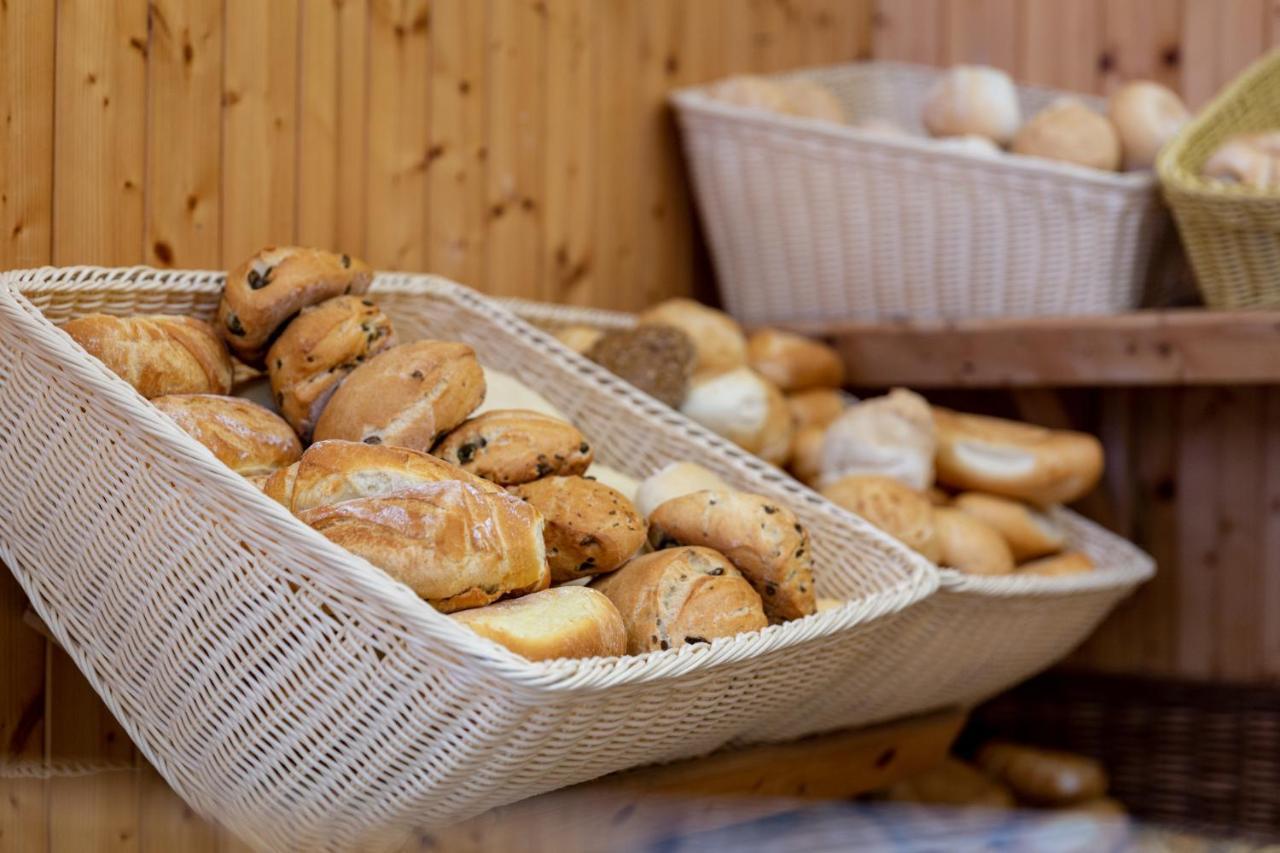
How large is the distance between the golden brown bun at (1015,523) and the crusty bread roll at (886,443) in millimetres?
89

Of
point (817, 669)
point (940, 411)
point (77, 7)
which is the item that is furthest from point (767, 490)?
point (77, 7)

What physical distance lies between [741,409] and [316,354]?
2.32 feet

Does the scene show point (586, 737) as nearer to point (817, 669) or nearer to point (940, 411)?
point (817, 669)

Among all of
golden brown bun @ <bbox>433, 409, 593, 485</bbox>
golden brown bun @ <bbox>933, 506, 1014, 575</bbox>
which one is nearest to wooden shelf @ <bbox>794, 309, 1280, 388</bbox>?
golden brown bun @ <bbox>933, 506, 1014, 575</bbox>

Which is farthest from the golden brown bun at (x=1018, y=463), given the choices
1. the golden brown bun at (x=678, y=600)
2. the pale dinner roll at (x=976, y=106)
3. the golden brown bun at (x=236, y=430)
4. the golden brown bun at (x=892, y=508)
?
the golden brown bun at (x=236, y=430)

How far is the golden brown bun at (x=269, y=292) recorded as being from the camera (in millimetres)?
1402

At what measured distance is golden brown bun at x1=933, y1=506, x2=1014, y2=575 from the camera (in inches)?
73.5

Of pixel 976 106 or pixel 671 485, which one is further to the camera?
pixel 976 106

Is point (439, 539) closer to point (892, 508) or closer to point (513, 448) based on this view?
point (513, 448)

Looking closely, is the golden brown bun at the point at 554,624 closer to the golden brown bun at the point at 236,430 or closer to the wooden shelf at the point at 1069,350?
the golden brown bun at the point at 236,430

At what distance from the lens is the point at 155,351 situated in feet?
4.26

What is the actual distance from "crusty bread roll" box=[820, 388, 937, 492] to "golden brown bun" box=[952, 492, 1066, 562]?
89 millimetres

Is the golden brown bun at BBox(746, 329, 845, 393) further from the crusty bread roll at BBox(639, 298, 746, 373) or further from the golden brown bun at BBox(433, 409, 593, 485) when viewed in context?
the golden brown bun at BBox(433, 409, 593, 485)

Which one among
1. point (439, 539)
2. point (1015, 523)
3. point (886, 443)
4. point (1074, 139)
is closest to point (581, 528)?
point (439, 539)
